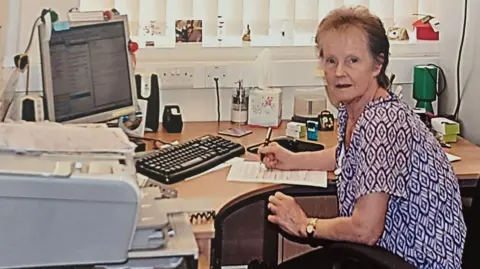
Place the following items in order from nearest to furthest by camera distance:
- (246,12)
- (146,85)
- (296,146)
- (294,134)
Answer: (296,146) < (294,134) < (146,85) < (246,12)

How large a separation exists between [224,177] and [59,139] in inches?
29.1

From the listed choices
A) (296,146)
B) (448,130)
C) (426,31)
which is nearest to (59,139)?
(296,146)

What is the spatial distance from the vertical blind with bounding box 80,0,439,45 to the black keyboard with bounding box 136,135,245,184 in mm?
702

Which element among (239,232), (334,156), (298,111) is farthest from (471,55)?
(239,232)

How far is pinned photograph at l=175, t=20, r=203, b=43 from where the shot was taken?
3135mm

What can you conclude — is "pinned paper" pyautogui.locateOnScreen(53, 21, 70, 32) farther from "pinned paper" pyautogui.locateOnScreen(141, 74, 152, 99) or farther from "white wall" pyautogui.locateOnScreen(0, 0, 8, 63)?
"pinned paper" pyautogui.locateOnScreen(141, 74, 152, 99)

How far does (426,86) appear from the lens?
3143 mm

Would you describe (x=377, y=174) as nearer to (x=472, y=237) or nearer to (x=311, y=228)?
(x=311, y=228)

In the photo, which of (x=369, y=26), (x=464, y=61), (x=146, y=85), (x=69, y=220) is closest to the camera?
(x=69, y=220)

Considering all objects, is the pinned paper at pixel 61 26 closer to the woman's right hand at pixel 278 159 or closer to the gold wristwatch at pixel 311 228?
the woman's right hand at pixel 278 159

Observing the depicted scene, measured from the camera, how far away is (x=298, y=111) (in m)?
3.10

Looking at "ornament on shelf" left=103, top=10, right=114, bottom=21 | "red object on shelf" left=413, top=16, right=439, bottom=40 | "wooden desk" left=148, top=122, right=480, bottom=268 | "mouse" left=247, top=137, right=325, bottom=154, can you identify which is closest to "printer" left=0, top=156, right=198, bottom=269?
"wooden desk" left=148, top=122, right=480, bottom=268

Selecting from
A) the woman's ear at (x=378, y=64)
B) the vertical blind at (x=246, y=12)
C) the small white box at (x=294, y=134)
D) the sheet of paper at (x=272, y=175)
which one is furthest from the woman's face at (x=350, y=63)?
the vertical blind at (x=246, y=12)

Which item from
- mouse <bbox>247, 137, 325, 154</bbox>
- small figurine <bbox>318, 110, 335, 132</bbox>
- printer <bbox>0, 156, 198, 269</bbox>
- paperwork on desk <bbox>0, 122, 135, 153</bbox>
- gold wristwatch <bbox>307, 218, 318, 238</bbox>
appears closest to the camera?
printer <bbox>0, 156, 198, 269</bbox>
